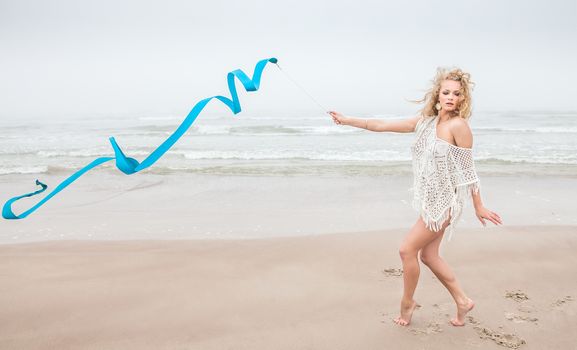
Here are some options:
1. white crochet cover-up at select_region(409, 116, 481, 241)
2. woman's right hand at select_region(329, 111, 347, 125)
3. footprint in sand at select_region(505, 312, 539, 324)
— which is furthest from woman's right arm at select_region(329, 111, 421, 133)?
footprint in sand at select_region(505, 312, 539, 324)

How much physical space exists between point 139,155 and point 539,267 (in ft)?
45.4

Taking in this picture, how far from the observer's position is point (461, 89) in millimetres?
2688

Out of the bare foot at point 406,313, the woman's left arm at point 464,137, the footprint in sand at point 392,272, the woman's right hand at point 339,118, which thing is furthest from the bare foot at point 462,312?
the woman's right hand at point 339,118

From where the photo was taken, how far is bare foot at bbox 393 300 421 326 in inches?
118

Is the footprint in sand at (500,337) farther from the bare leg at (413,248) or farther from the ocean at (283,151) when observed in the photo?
the ocean at (283,151)

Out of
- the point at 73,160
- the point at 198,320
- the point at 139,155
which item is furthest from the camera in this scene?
the point at 139,155

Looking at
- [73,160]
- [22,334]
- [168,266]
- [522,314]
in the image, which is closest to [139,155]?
[73,160]

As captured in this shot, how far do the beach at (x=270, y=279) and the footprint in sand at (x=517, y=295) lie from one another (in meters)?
0.01

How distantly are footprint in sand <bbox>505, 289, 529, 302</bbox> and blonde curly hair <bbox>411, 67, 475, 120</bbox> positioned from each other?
1.60 m

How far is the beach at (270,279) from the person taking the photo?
2.92 meters

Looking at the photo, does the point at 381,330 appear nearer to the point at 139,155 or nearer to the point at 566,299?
the point at 566,299

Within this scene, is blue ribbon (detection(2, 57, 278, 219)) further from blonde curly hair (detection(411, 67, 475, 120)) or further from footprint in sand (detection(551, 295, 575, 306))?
footprint in sand (detection(551, 295, 575, 306))

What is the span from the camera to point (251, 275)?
3936mm

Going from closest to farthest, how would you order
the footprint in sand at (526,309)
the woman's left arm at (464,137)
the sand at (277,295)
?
the woman's left arm at (464,137), the sand at (277,295), the footprint in sand at (526,309)
